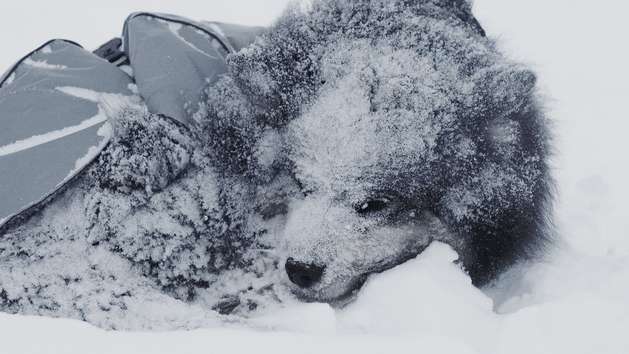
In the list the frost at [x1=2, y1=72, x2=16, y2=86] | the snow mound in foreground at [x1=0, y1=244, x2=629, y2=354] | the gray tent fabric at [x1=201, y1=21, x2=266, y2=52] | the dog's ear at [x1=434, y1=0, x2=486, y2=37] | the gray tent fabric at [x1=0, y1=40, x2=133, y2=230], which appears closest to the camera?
the snow mound in foreground at [x1=0, y1=244, x2=629, y2=354]

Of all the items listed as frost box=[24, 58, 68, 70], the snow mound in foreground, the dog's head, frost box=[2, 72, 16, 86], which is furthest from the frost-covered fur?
frost box=[2, 72, 16, 86]

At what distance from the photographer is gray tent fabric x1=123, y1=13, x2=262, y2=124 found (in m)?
2.14

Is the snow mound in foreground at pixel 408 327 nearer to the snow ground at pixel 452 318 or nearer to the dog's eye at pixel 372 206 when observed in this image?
the snow ground at pixel 452 318

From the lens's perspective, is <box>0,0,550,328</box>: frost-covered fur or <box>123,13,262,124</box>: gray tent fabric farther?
<box>123,13,262,124</box>: gray tent fabric

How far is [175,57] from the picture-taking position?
2303 millimetres

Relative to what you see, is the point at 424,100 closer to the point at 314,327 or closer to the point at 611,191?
the point at 314,327

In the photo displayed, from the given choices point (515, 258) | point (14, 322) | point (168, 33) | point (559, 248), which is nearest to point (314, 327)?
point (14, 322)

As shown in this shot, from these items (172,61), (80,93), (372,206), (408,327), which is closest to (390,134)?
(372,206)

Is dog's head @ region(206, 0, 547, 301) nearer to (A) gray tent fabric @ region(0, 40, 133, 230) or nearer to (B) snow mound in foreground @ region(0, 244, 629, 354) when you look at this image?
(B) snow mound in foreground @ region(0, 244, 629, 354)

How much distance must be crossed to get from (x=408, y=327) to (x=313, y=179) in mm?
605

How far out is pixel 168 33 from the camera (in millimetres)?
2438

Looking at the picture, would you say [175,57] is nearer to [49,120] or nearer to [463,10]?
[49,120]

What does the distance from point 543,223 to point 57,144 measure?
5.55ft

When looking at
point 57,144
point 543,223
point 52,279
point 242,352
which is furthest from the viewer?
point 543,223
